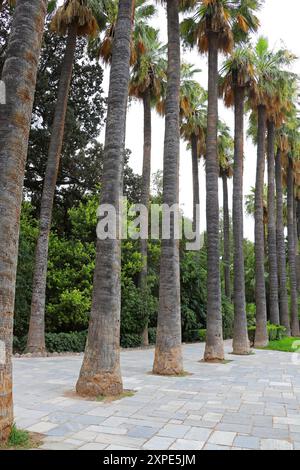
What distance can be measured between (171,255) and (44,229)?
546 cm

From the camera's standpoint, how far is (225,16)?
48.6 ft

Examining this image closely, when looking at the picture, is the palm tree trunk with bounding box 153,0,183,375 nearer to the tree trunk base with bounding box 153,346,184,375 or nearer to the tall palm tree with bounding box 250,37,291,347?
the tree trunk base with bounding box 153,346,184,375

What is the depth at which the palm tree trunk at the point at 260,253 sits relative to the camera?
65.7 feet

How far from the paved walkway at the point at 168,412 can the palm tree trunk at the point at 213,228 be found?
2.42 metres

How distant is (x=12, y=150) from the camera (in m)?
5.02

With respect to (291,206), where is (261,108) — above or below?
above

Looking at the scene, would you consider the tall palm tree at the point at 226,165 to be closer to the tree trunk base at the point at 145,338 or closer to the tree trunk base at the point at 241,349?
the tree trunk base at the point at 145,338

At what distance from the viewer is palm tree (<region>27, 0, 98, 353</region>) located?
1399cm

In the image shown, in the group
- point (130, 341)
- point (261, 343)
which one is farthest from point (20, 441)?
point (261, 343)

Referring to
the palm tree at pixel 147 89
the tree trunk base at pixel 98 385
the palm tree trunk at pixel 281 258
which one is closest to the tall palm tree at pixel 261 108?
the palm tree at pixel 147 89

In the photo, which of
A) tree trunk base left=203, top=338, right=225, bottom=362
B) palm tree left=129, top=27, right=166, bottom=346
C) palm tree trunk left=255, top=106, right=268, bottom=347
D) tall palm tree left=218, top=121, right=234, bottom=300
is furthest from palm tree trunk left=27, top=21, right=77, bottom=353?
tall palm tree left=218, top=121, right=234, bottom=300

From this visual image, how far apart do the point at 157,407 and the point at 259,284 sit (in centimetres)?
1427

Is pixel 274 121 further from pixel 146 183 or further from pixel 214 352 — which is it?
pixel 214 352
